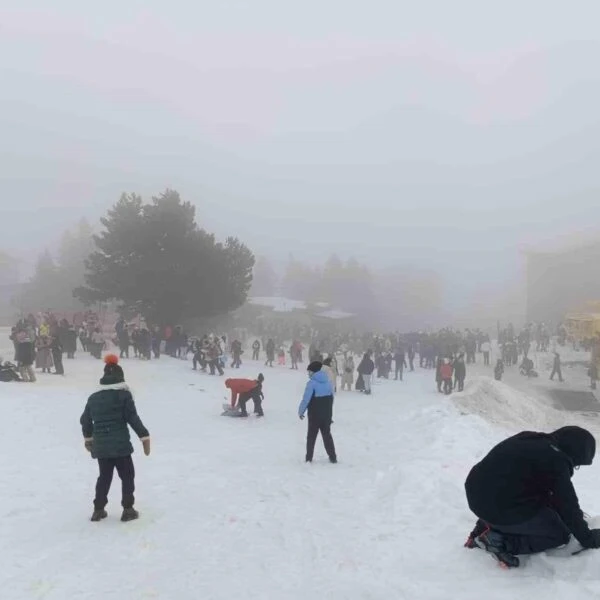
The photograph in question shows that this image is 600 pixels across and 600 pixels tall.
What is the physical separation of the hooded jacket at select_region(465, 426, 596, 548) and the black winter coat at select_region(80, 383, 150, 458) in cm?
367

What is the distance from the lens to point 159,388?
63.4ft

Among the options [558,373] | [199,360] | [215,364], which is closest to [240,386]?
[215,364]

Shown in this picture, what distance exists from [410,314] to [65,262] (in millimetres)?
56604

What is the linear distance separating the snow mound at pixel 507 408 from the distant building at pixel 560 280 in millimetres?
41766

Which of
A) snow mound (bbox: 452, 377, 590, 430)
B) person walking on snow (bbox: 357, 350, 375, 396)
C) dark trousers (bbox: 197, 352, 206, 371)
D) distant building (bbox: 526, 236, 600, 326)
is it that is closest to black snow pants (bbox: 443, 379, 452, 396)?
snow mound (bbox: 452, 377, 590, 430)

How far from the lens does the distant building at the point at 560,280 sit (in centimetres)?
6019

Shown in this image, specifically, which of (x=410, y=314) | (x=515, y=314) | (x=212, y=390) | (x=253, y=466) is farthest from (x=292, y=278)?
(x=253, y=466)

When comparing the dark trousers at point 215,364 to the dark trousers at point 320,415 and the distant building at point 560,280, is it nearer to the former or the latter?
the dark trousers at point 320,415

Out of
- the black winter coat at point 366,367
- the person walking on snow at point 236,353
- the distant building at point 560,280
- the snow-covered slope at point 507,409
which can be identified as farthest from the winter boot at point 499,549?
the distant building at point 560,280

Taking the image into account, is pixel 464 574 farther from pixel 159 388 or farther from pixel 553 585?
pixel 159 388

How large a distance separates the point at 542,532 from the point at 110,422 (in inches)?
175

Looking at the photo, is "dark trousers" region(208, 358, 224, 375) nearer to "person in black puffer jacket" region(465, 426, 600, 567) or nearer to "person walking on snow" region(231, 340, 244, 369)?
"person walking on snow" region(231, 340, 244, 369)

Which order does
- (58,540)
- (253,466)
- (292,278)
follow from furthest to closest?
(292,278) → (253,466) → (58,540)

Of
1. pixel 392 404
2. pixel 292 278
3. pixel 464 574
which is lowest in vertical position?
pixel 392 404
